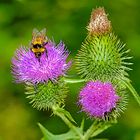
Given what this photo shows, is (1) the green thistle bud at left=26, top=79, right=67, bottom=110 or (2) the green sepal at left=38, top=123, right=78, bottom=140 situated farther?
(1) the green thistle bud at left=26, top=79, right=67, bottom=110

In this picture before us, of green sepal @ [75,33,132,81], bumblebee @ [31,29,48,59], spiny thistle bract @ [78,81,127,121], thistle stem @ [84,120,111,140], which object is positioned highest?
bumblebee @ [31,29,48,59]

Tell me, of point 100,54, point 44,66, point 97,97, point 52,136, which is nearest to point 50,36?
point 100,54

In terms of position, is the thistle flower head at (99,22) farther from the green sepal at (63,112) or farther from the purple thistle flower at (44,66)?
the green sepal at (63,112)

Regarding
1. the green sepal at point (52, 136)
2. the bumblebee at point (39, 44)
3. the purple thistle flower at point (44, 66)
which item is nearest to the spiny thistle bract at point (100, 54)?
the purple thistle flower at point (44, 66)

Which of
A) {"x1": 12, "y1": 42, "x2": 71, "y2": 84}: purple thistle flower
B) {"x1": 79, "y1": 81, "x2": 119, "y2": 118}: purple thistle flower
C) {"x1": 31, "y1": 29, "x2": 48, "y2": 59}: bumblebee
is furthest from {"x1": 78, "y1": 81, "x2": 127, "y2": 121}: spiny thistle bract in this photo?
{"x1": 31, "y1": 29, "x2": 48, "y2": 59}: bumblebee

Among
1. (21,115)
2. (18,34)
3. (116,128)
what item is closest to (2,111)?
(21,115)

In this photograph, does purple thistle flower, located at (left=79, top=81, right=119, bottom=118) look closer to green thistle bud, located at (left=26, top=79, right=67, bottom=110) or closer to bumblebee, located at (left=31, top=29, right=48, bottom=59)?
green thistle bud, located at (left=26, top=79, right=67, bottom=110)
